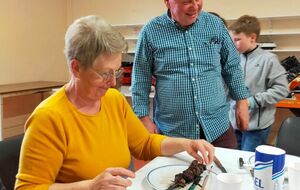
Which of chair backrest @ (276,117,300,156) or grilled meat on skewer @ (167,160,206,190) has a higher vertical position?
grilled meat on skewer @ (167,160,206,190)

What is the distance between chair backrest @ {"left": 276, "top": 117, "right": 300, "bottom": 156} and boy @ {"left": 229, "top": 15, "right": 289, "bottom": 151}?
2.02 feet

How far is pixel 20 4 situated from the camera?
14.5ft

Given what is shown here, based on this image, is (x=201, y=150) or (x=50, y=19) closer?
(x=201, y=150)

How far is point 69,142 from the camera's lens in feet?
3.50

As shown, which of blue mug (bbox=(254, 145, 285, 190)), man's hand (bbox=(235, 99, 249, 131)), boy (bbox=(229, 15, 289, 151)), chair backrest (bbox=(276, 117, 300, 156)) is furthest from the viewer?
boy (bbox=(229, 15, 289, 151))

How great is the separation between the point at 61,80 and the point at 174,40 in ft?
12.3

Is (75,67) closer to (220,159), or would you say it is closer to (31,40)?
(220,159)

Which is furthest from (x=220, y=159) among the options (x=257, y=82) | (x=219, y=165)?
(x=257, y=82)

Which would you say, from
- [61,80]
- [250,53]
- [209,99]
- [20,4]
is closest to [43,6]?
[20,4]

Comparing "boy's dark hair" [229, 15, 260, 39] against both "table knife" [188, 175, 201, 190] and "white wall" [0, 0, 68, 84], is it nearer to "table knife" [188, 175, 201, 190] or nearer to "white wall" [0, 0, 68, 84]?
"table knife" [188, 175, 201, 190]

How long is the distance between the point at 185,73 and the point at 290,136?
0.63 metres

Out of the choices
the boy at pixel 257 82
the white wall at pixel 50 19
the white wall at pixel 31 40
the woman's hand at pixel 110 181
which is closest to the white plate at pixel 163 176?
the woman's hand at pixel 110 181

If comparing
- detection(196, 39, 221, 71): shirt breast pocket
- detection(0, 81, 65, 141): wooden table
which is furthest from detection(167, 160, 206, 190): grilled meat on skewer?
detection(0, 81, 65, 141): wooden table

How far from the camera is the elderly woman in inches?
38.6
